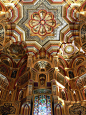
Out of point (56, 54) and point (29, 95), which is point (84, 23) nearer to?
point (56, 54)

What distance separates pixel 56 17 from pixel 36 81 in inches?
259

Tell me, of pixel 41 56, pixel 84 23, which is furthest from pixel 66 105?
pixel 84 23

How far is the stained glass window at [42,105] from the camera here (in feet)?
32.4

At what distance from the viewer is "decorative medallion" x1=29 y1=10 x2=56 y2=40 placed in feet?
45.6

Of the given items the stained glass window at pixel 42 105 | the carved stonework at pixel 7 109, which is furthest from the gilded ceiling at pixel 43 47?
the carved stonework at pixel 7 109

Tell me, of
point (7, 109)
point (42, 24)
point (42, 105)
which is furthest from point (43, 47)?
point (7, 109)

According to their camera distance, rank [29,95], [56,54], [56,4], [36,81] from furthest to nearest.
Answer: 1. [56,54]
2. [56,4]
3. [36,81]
4. [29,95]

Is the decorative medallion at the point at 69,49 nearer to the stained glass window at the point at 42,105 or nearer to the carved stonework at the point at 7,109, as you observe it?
the stained glass window at the point at 42,105

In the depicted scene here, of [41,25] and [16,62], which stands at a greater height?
[41,25]

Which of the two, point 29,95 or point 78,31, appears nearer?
point 29,95

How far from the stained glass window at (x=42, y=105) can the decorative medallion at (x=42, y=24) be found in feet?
21.0

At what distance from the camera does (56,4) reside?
522 inches

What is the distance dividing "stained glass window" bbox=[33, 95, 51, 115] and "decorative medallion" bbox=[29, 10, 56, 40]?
6404 millimetres

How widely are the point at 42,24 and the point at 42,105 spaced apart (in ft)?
26.2
